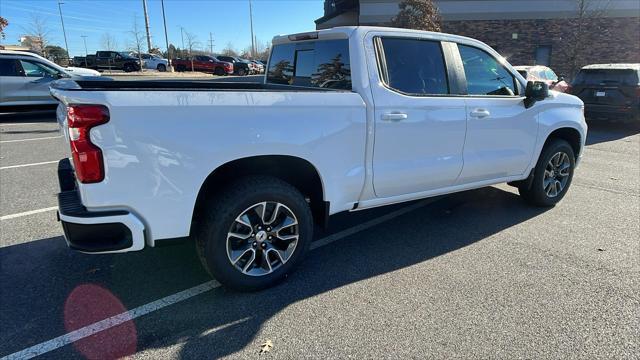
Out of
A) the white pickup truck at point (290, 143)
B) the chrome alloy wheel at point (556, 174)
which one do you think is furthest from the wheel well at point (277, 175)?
the chrome alloy wheel at point (556, 174)

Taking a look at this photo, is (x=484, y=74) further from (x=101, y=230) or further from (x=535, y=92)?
(x=101, y=230)

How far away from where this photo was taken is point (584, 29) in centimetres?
2309

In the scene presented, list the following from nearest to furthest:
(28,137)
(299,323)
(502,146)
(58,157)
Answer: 1. (299,323)
2. (502,146)
3. (58,157)
4. (28,137)

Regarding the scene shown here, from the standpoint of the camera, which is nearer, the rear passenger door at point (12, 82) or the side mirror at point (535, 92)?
the side mirror at point (535, 92)

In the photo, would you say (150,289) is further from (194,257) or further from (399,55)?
(399,55)

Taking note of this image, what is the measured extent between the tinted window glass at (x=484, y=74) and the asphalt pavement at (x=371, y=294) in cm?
144

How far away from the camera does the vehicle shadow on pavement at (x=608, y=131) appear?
10383 millimetres

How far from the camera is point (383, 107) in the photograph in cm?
347

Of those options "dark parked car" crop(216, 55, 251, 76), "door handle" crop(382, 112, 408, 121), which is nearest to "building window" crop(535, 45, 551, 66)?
"door handle" crop(382, 112, 408, 121)

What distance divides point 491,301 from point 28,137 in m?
10.3

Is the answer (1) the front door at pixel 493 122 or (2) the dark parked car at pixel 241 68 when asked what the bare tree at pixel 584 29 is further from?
(2) the dark parked car at pixel 241 68

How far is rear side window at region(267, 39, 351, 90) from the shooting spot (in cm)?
364

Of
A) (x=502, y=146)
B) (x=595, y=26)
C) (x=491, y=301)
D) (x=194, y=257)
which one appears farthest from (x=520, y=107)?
(x=595, y=26)

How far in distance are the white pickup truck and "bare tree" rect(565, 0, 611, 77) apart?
2175cm
